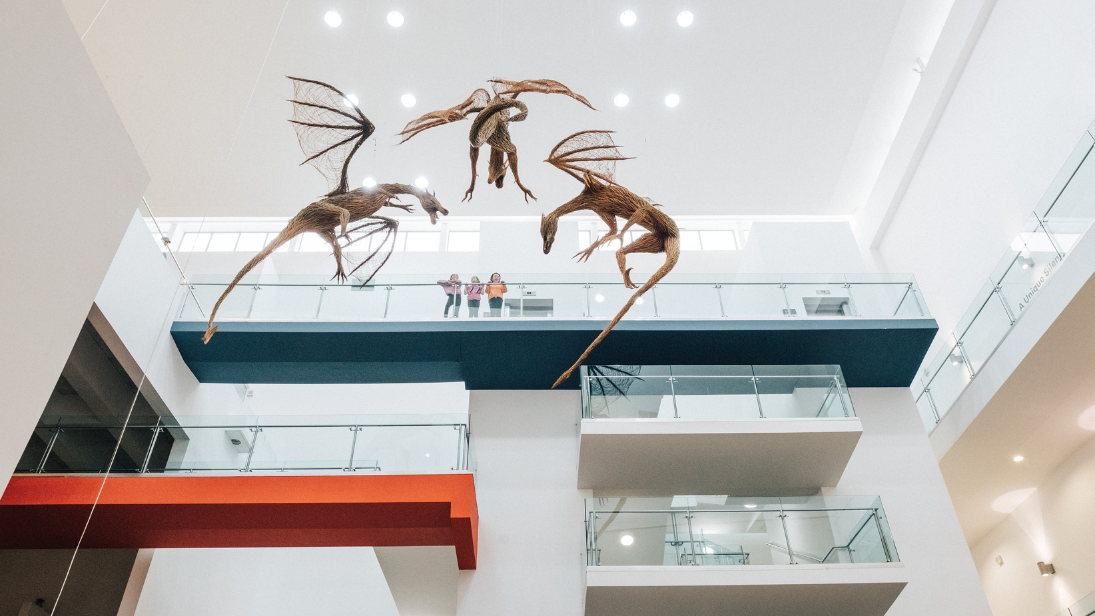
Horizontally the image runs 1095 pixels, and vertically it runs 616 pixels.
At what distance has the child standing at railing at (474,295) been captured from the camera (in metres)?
7.76

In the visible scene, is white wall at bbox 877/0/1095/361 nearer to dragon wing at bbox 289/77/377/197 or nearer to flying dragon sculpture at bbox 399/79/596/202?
flying dragon sculpture at bbox 399/79/596/202

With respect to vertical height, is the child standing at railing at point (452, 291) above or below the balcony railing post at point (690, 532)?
above

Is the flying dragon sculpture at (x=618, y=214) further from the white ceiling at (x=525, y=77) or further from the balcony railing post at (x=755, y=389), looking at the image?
the white ceiling at (x=525, y=77)

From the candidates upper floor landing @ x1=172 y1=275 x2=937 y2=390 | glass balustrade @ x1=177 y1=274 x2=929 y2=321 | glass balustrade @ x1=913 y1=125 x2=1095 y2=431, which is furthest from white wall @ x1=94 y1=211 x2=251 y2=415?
glass balustrade @ x1=913 y1=125 x2=1095 y2=431

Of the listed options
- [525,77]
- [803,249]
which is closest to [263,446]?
[525,77]

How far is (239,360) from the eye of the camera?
7.89 metres

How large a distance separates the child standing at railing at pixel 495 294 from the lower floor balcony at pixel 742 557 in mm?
2608

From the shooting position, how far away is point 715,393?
682cm

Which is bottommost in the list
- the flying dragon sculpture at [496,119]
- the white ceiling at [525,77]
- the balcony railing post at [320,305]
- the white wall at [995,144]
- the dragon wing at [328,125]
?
the flying dragon sculpture at [496,119]

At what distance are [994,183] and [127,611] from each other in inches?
417

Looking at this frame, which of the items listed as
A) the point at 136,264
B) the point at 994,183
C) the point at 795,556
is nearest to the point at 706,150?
the point at 994,183

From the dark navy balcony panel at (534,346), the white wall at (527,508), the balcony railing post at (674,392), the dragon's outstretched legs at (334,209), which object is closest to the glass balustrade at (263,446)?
the white wall at (527,508)

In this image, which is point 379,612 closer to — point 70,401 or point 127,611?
point 127,611

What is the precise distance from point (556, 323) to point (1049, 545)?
5.80 meters
